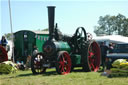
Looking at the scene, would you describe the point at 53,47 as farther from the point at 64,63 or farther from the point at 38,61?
the point at 38,61

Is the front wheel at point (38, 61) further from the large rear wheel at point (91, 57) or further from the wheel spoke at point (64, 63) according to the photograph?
the large rear wheel at point (91, 57)

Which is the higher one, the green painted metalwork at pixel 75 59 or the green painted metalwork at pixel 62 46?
the green painted metalwork at pixel 62 46

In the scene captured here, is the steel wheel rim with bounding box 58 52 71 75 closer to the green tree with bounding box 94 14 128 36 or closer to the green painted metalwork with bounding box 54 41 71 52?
the green painted metalwork with bounding box 54 41 71 52

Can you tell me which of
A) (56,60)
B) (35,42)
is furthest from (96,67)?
(35,42)

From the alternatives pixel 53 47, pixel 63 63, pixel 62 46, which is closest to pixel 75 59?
pixel 62 46

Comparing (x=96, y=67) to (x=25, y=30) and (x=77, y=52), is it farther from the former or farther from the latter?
(x=25, y=30)

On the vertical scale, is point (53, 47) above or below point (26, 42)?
above

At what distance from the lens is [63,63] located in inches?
448

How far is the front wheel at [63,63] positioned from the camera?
36.1ft

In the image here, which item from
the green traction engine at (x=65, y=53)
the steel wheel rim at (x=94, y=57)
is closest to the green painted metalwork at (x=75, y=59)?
the green traction engine at (x=65, y=53)

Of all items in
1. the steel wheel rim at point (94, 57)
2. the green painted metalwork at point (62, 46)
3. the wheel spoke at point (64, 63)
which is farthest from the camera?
the steel wheel rim at point (94, 57)

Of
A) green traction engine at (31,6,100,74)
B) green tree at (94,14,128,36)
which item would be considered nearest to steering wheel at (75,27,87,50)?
green traction engine at (31,6,100,74)

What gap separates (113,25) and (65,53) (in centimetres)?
5552

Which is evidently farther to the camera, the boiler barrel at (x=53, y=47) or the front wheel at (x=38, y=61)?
the front wheel at (x=38, y=61)
